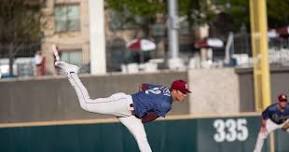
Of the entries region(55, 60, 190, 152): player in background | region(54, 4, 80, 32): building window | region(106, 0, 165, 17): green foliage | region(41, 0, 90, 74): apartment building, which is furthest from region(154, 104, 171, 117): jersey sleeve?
region(106, 0, 165, 17): green foliage

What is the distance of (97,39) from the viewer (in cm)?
2045

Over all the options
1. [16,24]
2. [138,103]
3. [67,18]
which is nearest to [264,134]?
[138,103]

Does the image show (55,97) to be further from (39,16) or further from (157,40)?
(157,40)

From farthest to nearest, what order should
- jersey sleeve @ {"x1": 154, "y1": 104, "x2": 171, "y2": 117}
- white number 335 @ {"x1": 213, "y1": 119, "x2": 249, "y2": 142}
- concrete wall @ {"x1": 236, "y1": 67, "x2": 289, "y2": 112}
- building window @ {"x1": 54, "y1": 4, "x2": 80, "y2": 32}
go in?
building window @ {"x1": 54, "y1": 4, "x2": 80, "y2": 32} → concrete wall @ {"x1": 236, "y1": 67, "x2": 289, "y2": 112} → white number 335 @ {"x1": 213, "y1": 119, "x2": 249, "y2": 142} → jersey sleeve @ {"x1": 154, "y1": 104, "x2": 171, "y2": 117}

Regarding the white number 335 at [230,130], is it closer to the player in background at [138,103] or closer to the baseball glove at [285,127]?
the baseball glove at [285,127]

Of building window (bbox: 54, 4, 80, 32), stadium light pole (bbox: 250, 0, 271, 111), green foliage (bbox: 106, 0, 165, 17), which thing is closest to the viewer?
stadium light pole (bbox: 250, 0, 271, 111)

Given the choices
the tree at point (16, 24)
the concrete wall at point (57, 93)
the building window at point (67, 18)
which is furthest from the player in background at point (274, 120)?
the building window at point (67, 18)

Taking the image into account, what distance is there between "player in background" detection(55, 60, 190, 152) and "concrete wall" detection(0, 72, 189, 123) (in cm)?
947

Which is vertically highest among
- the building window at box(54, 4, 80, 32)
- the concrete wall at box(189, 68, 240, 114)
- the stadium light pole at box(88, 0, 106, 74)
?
the building window at box(54, 4, 80, 32)

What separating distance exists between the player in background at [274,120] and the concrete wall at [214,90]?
4246 mm

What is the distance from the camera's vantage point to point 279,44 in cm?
2152

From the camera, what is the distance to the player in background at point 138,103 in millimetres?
9828

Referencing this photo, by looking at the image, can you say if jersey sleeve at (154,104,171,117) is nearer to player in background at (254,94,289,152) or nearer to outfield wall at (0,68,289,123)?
player in background at (254,94,289,152)

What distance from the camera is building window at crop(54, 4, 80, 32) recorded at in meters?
31.2
